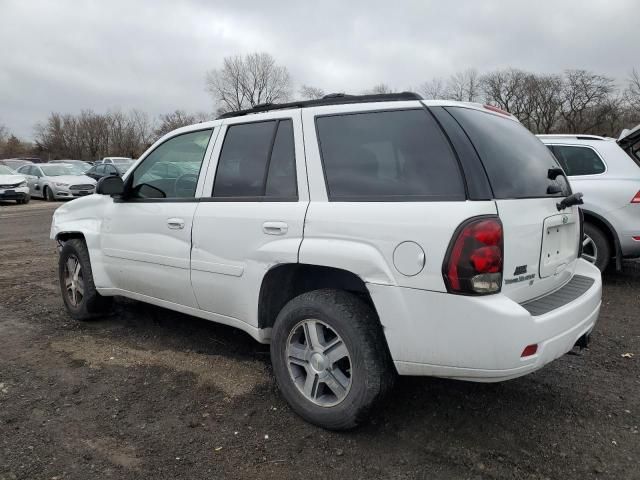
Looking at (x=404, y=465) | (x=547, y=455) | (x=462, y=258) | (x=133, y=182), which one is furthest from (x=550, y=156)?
(x=133, y=182)

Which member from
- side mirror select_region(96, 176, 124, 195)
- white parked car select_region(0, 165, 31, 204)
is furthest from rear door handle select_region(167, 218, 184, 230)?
white parked car select_region(0, 165, 31, 204)

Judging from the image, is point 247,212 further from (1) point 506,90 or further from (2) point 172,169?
(1) point 506,90

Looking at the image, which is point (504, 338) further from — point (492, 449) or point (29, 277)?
point (29, 277)

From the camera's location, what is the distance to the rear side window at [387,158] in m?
2.49

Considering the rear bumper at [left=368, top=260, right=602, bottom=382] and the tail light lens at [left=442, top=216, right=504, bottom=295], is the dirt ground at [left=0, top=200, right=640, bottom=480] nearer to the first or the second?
the rear bumper at [left=368, top=260, right=602, bottom=382]

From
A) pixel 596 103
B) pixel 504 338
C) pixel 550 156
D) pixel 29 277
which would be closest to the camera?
pixel 504 338

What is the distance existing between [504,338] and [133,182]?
10.5 feet

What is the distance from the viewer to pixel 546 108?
61.5 meters

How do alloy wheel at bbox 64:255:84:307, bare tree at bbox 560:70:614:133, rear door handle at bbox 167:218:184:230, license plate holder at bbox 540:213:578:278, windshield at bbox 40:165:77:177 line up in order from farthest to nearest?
bare tree at bbox 560:70:614:133 → windshield at bbox 40:165:77:177 → alloy wheel at bbox 64:255:84:307 → rear door handle at bbox 167:218:184:230 → license plate holder at bbox 540:213:578:278

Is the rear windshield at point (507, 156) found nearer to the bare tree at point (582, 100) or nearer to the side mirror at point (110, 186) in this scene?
the side mirror at point (110, 186)

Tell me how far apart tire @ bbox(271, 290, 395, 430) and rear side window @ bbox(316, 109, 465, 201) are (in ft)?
2.05

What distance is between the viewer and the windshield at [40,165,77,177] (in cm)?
2147

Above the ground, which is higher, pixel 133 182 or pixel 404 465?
pixel 133 182

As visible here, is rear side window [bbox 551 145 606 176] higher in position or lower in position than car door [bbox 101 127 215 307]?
→ higher
